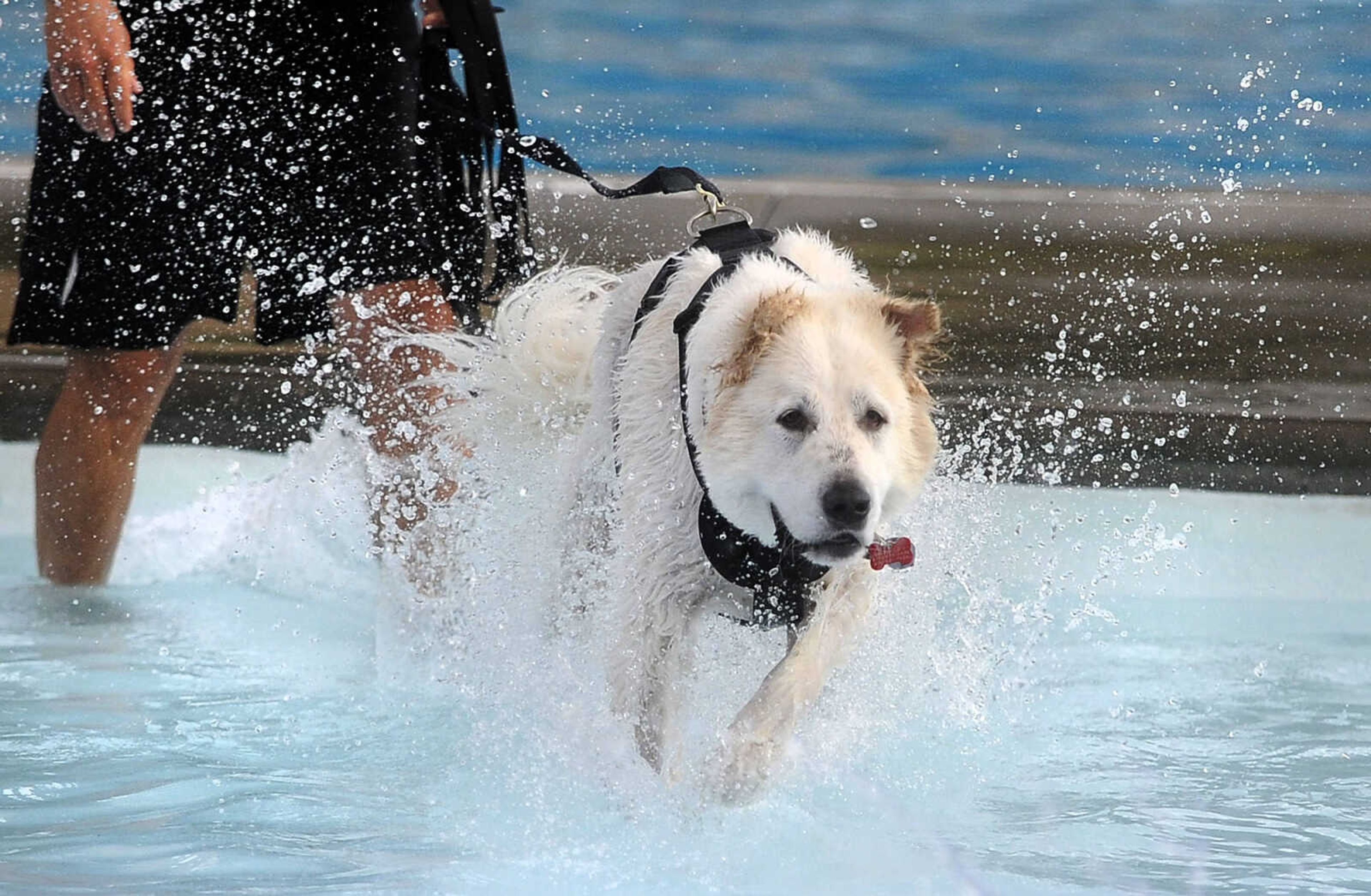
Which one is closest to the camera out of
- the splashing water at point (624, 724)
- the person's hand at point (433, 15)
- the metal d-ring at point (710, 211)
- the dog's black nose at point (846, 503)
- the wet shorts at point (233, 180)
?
the dog's black nose at point (846, 503)

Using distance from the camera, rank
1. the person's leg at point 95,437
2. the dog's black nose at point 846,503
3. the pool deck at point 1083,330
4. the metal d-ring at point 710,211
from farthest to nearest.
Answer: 1. the pool deck at point 1083,330
2. the person's leg at point 95,437
3. the metal d-ring at point 710,211
4. the dog's black nose at point 846,503

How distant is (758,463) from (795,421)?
0.30 ft

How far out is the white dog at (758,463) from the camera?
264 cm

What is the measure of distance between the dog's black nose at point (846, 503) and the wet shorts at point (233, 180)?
Answer: 62.2 inches

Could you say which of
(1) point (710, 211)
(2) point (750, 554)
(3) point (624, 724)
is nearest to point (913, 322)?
(2) point (750, 554)

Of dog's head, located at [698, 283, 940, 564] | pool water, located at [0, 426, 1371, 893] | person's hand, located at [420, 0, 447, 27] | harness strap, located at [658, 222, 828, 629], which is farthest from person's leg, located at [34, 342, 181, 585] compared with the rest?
dog's head, located at [698, 283, 940, 564]

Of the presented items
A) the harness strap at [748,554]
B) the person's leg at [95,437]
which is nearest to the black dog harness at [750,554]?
the harness strap at [748,554]

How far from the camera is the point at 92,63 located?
3461 mm

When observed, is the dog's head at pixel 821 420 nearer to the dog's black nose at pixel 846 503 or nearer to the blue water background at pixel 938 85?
the dog's black nose at pixel 846 503

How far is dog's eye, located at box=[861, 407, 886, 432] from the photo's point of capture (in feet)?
8.75

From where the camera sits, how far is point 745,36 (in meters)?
14.6

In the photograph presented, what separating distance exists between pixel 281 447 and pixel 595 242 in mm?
2510

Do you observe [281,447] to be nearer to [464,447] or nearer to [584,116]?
[464,447]

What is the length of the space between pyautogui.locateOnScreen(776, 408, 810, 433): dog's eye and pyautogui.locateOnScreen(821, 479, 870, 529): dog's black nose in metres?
0.14
